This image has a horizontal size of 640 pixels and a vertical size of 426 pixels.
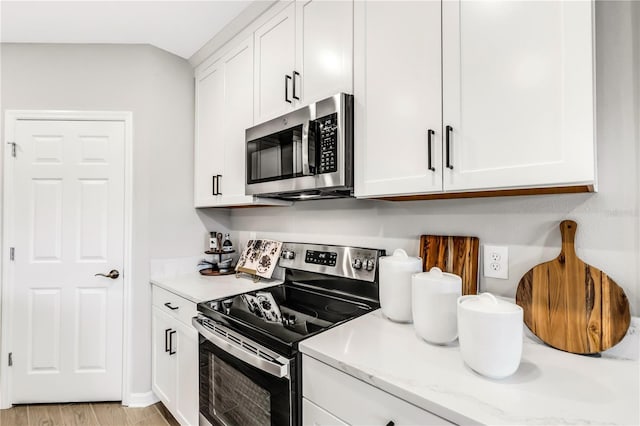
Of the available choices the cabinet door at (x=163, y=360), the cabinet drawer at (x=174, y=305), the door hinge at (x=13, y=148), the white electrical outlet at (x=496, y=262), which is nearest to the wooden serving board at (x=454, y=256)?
the white electrical outlet at (x=496, y=262)

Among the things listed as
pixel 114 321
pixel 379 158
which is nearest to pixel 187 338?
pixel 114 321

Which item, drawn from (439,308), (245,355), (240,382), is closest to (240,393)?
(240,382)

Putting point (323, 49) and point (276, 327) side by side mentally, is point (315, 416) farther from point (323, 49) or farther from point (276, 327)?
point (323, 49)

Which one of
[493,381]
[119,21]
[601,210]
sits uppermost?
[119,21]

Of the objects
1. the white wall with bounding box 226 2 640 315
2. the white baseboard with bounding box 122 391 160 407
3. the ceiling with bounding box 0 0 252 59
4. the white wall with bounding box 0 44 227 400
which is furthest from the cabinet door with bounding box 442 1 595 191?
the white baseboard with bounding box 122 391 160 407

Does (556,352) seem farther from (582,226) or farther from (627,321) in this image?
(582,226)

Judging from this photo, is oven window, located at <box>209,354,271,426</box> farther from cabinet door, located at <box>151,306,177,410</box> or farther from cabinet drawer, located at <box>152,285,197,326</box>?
cabinet door, located at <box>151,306,177,410</box>

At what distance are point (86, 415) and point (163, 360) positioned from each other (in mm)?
652

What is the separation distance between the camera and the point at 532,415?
0.70m

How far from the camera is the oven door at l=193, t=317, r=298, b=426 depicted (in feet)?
3.70

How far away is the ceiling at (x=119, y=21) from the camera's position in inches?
71.7

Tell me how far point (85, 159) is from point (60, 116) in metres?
0.33

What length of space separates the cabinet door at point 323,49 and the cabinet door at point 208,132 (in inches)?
31.7

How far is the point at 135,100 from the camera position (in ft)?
7.45
